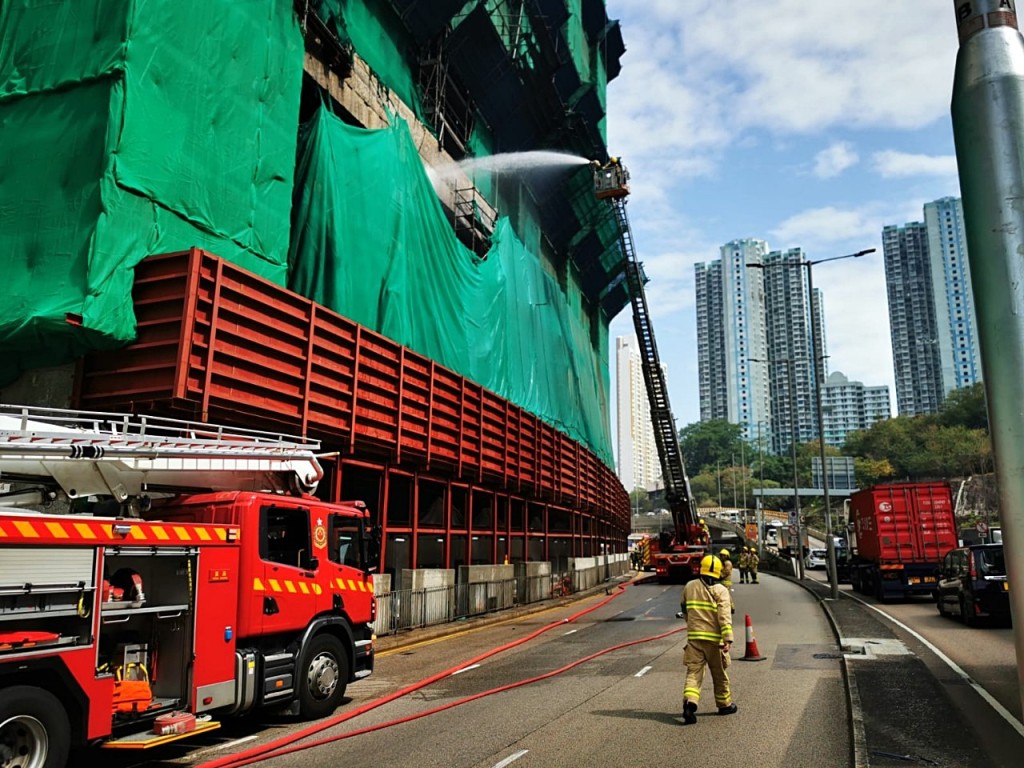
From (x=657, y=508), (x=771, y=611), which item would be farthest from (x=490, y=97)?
(x=657, y=508)

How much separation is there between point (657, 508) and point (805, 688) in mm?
171857

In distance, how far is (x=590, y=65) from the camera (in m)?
45.5

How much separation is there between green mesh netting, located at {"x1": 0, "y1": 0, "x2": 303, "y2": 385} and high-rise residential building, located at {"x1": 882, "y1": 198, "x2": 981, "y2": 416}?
13120cm

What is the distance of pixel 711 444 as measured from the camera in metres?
174

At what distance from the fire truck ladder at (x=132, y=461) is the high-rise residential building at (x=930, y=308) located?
441 ft

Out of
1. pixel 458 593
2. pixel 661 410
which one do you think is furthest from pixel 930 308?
pixel 458 593

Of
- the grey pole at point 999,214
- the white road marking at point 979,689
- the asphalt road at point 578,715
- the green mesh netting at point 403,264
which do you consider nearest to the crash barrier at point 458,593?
the asphalt road at point 578,715

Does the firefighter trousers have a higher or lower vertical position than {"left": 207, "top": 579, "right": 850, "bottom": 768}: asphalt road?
higher

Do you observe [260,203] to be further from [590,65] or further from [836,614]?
[590,65]

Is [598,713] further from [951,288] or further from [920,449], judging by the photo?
[951,288]

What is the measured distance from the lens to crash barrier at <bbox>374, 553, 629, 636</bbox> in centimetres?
1644

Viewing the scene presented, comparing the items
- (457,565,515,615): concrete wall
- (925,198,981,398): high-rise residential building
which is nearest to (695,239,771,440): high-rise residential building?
(925,198,981,398): high-rise residential building

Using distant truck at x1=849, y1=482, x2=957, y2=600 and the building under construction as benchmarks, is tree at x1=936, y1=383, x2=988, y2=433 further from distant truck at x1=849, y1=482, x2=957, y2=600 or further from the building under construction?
the building under construction

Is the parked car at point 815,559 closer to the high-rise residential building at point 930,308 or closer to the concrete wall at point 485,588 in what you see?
the concrete wall at point 485,588
